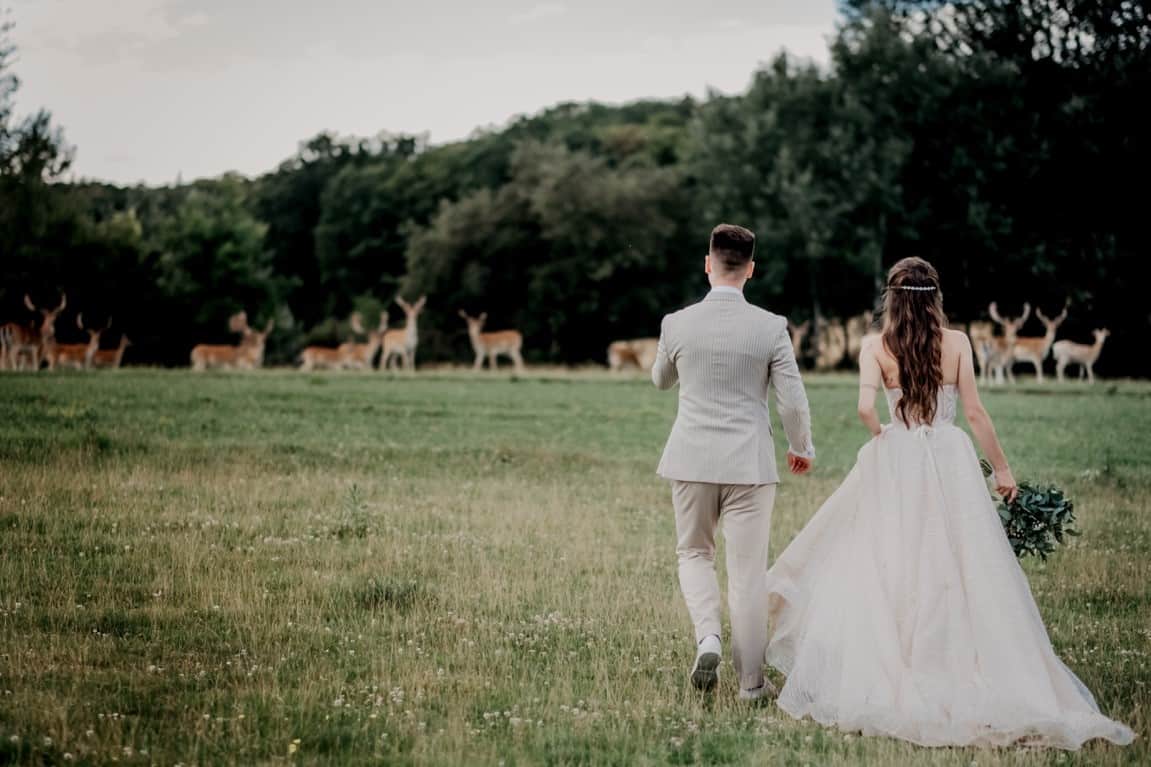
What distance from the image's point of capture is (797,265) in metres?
53.5

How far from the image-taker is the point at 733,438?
21.2ft

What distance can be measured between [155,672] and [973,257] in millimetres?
48117

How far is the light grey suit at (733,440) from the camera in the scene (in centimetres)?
645

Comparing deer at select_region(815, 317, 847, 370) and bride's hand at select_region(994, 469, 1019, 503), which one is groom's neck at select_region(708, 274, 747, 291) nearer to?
bride's hand at select_region(994, 469, 1019, 503)

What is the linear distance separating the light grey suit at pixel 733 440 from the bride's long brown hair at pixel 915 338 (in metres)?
0.58

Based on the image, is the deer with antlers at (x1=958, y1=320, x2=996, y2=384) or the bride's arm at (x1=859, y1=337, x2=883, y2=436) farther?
the deer with antlers at (x1=958, y1=320, x2=996, y2=384)

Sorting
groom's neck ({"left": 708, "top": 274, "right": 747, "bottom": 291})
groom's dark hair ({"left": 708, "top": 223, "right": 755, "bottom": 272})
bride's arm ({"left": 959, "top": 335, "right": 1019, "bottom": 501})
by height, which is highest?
groom's dark hair ({"left": 708, "top": 223, "right": 755, "bottom": 272})

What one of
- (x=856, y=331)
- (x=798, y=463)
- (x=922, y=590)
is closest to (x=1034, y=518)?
(x=922, y=590)

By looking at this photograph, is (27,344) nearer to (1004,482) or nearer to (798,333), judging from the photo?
(798,333)

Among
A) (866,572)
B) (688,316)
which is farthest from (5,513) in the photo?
(866,572)

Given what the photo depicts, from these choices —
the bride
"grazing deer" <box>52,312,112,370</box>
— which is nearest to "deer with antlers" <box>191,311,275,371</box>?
"grazing deer" <box>52,312,112,370</box>

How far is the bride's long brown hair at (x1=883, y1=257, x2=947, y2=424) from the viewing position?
21.4 feet

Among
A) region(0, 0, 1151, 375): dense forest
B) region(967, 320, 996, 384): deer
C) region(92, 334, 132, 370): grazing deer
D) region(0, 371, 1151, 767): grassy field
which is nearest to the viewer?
region(0, 371, 1151, 767): grassy field

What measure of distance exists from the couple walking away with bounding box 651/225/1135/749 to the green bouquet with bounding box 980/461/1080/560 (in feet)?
0.49
